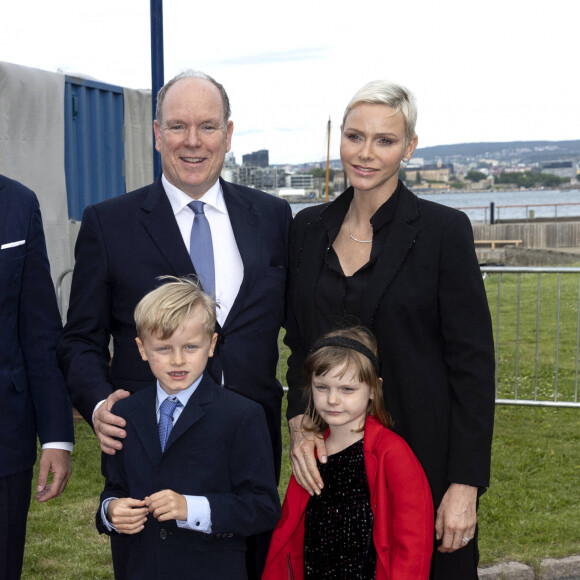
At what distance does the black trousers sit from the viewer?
2.74 meters

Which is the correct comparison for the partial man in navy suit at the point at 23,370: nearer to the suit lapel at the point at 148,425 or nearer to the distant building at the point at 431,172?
the suit lapel at the point at 148,425

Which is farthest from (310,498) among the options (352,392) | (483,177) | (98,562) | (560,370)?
(483,177)

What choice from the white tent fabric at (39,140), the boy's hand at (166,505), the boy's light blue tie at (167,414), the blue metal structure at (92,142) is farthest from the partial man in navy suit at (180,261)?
the blue metal structure at (92,142)

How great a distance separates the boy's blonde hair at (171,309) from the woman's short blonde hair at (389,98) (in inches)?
34.3

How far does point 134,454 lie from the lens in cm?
261

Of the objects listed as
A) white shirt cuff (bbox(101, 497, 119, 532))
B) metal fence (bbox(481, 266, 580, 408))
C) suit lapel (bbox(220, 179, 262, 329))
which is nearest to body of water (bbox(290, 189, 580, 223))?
metal fence (bbox(481, 266, 580, 408))

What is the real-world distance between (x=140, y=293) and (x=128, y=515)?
82cm

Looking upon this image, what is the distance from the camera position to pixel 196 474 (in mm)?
2588

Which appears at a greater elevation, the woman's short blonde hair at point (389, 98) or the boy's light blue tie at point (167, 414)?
the woman's short blonde hair at point (389, 98)

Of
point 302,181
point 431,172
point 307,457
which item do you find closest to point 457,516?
point 307,457

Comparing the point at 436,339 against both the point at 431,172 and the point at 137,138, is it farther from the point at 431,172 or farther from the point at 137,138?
the point at 431,172

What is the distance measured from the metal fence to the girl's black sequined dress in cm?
373

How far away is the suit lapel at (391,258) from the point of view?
2.83m

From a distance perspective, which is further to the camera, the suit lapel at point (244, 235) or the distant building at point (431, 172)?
the distant building at point (431, 172)
